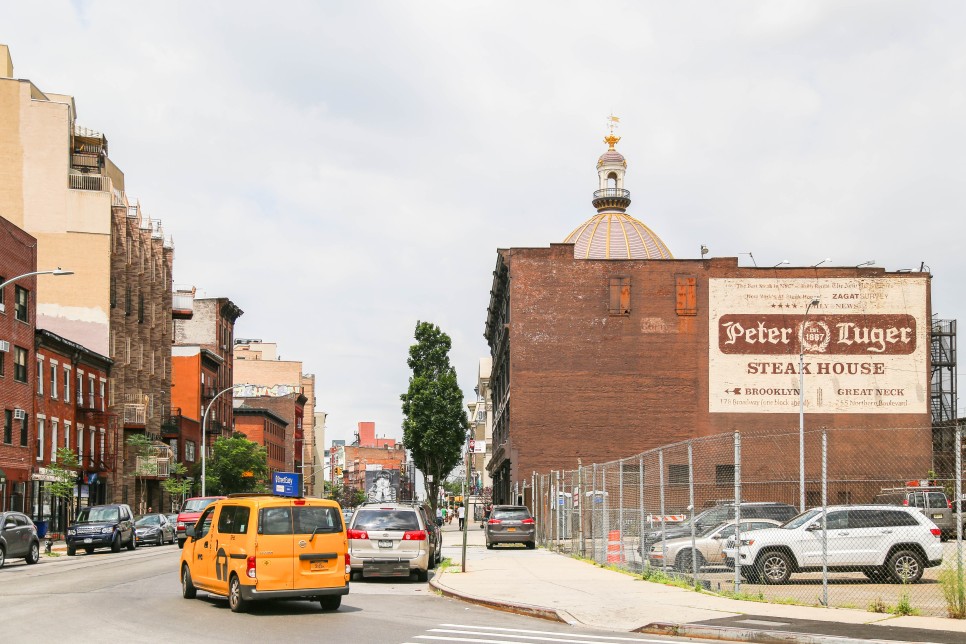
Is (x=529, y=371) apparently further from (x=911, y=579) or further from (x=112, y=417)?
(x=911, y=579)

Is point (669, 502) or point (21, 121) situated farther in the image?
point (21, 121)

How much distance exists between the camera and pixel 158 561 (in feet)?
111

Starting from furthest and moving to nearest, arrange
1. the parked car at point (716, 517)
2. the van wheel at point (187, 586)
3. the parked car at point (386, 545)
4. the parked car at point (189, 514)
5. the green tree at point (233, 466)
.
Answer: the green tree at point (233, 466) → the parked car at point (189, 514) → the parked car at point (716, 517) → the parked car at point (386, 545) → the van wheel at point (187, 586)

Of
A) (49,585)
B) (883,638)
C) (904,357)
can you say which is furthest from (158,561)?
(904,357)

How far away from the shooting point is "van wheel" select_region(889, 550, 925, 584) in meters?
21.1

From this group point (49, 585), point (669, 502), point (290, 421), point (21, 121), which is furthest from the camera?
point (290, 421)

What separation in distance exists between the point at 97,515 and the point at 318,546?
28872 millimetres

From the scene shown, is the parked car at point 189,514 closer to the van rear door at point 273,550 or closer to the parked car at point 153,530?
the parked car at point 153,530

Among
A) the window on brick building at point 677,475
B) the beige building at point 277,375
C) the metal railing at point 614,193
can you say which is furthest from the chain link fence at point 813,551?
the beige building at point 277,375

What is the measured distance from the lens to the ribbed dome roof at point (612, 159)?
3383 inches

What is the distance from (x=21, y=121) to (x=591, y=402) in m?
36.7

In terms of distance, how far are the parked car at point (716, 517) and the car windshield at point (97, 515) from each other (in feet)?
80.2

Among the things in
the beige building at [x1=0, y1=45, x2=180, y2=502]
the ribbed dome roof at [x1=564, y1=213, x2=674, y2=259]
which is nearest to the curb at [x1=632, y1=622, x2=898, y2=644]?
the beige building at [x1=0, y1=45, x2=180, y2=502]

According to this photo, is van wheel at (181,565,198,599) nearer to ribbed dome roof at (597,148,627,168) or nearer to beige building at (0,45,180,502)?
beige building at (0,45,180,502)
